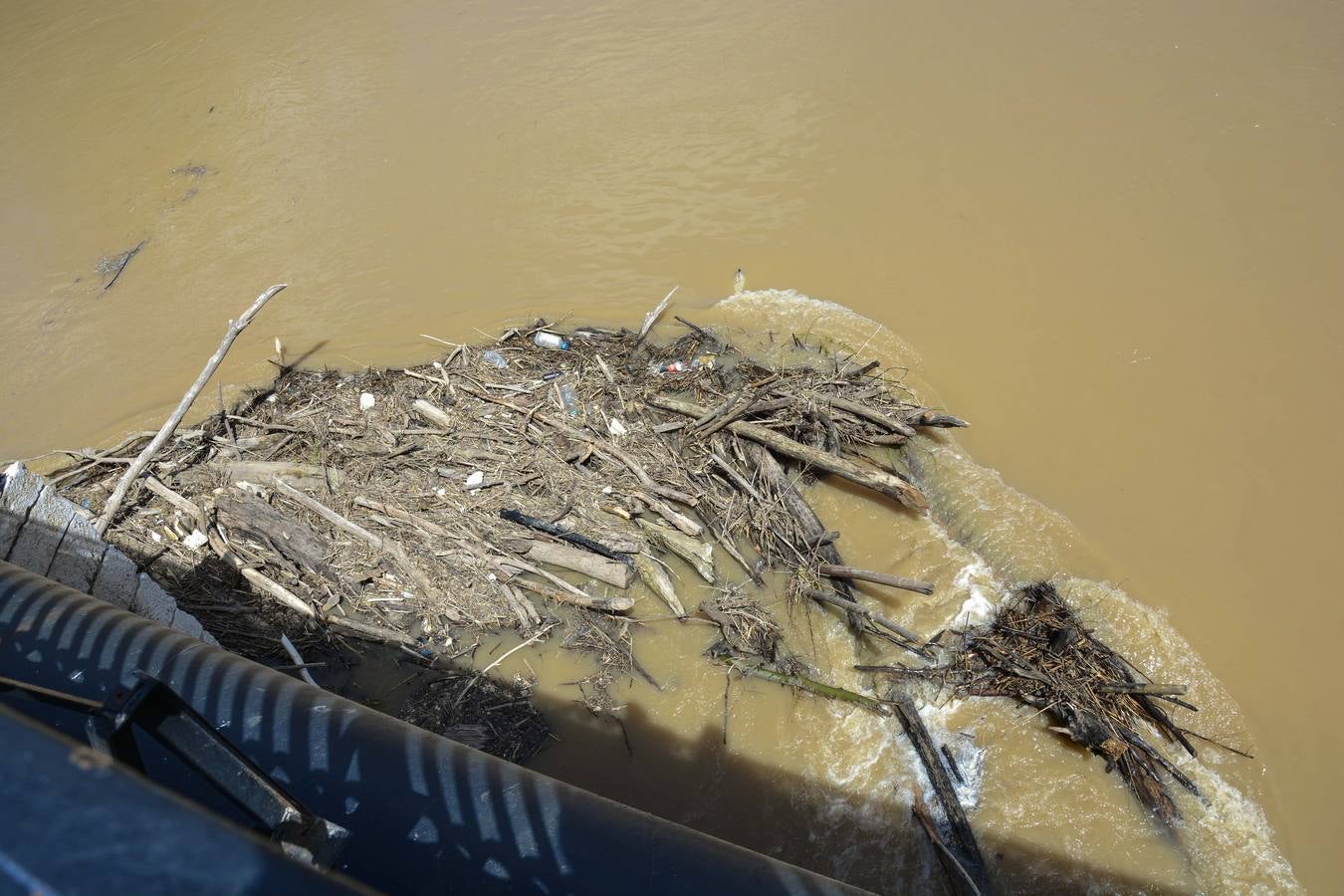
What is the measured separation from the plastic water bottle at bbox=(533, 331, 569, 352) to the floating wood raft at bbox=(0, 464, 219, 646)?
11.7ft

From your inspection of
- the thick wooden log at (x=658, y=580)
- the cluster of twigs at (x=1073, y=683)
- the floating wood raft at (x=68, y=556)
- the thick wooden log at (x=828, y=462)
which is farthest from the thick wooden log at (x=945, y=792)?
the floating wood raft at (x=68, y=556)

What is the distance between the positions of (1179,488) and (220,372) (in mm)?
8841

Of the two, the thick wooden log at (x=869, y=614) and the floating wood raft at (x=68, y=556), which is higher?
the floating wood raft at (x=68, y=556)

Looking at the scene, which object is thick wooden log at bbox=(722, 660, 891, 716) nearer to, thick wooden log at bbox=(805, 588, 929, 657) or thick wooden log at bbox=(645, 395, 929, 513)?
thick wooden log at bbox=(805, 588, 929, 657)

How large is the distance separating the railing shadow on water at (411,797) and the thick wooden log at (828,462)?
7.36 ft

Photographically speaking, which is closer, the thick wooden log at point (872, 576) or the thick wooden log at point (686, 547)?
the thick wooden log at point (872, 576)

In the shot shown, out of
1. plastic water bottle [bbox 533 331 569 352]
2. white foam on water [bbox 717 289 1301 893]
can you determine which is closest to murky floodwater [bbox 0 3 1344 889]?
white foam on water [bbox 717 289 1301 893]

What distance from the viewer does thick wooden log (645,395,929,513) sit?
5594mm

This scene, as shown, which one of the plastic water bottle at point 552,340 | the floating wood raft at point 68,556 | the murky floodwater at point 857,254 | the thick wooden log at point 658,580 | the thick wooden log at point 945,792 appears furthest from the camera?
the plastic water bottle at point 552,340

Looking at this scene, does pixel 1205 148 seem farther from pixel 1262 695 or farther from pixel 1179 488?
pixel 1262 695

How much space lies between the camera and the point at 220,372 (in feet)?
25.5

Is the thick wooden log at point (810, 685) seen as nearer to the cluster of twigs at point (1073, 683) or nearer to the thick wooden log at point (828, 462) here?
the cluster of twigs at point (1073, 683)

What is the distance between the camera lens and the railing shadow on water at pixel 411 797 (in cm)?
268

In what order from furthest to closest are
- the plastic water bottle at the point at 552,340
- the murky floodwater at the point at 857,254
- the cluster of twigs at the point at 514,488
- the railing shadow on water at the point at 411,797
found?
the plastic water bottle at the point at 552,340 → the cluster of twigs at the point at 514,488 → the murky floodwater at the point at 857,254 → the railing shadow on water at the point at 411,797
